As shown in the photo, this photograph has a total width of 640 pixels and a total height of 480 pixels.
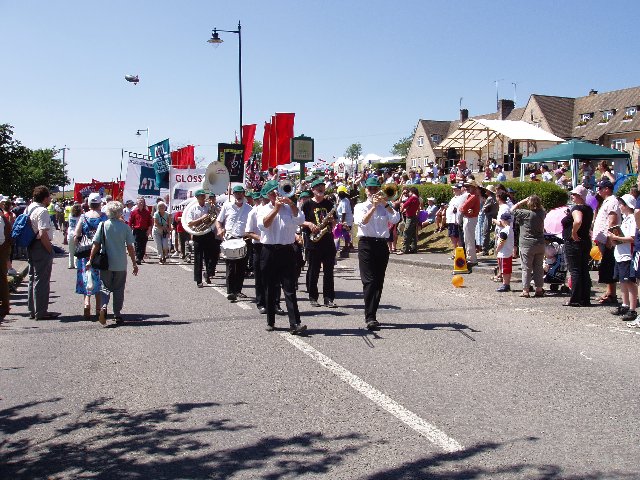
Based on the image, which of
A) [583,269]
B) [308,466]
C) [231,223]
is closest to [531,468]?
[308,466]

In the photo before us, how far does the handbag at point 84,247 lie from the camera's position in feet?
33.2

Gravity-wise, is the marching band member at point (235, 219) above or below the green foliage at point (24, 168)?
below

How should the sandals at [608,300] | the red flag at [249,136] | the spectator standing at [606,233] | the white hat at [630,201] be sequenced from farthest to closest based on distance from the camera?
1. the red flag at [249,136]
2. the sandals at [608,300]
3. the spectator standing at [606,233]
4. the white hat at [630,201]

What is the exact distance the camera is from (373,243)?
9.08m

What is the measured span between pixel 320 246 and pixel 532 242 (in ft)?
12.0

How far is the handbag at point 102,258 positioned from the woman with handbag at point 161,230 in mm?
11081

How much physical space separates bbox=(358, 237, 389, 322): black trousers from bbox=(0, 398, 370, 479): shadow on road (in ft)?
12.2

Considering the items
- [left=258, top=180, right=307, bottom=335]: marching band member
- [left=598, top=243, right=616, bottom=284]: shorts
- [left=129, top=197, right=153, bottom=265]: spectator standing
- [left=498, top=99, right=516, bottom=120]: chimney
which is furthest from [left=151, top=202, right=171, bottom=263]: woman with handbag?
[left=498, top=99, right=516, bottom=120]: chimney

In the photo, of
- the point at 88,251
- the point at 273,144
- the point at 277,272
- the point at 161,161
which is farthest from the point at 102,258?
the point at 161,161

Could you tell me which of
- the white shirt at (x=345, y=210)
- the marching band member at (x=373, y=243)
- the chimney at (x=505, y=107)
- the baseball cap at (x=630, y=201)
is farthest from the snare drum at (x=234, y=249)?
the chimney at (x=505, y=107)

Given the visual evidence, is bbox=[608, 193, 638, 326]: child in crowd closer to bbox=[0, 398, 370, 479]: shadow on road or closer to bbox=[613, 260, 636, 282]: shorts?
bbox=[613, 260, 636, 282]: shorts

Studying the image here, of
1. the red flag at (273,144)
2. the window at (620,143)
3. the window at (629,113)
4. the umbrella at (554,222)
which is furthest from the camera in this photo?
the window at (629,113)

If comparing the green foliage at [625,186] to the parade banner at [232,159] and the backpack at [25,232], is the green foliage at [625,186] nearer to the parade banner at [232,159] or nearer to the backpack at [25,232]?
the parade banner at [232,159]

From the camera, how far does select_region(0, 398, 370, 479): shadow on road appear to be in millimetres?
4417
